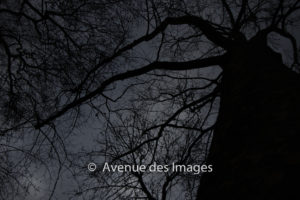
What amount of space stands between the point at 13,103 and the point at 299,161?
180 inches

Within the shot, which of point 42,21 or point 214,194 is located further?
point 42,21

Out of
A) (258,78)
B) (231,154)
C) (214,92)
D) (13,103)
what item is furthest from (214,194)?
(13,103)

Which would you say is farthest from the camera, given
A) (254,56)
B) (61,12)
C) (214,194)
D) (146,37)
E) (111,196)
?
(111,196)

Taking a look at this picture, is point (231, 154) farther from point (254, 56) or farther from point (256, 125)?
point (254, 56)

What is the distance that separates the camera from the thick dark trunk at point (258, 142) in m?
0.79

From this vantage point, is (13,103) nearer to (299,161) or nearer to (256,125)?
(256,125)

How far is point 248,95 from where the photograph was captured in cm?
154

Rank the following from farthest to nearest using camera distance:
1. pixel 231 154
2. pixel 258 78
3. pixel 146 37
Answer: pixel 146 37, pixel 258 78, pixel 231 154

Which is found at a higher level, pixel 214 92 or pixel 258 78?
pixel 214 92

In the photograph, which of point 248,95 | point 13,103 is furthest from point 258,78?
point 13,103

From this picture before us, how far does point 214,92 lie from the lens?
3.93 m

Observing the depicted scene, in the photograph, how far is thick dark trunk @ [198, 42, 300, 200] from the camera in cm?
79

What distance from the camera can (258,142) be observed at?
1027 millimetres

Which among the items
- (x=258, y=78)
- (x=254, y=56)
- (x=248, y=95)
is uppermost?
(x=254, y=56)
